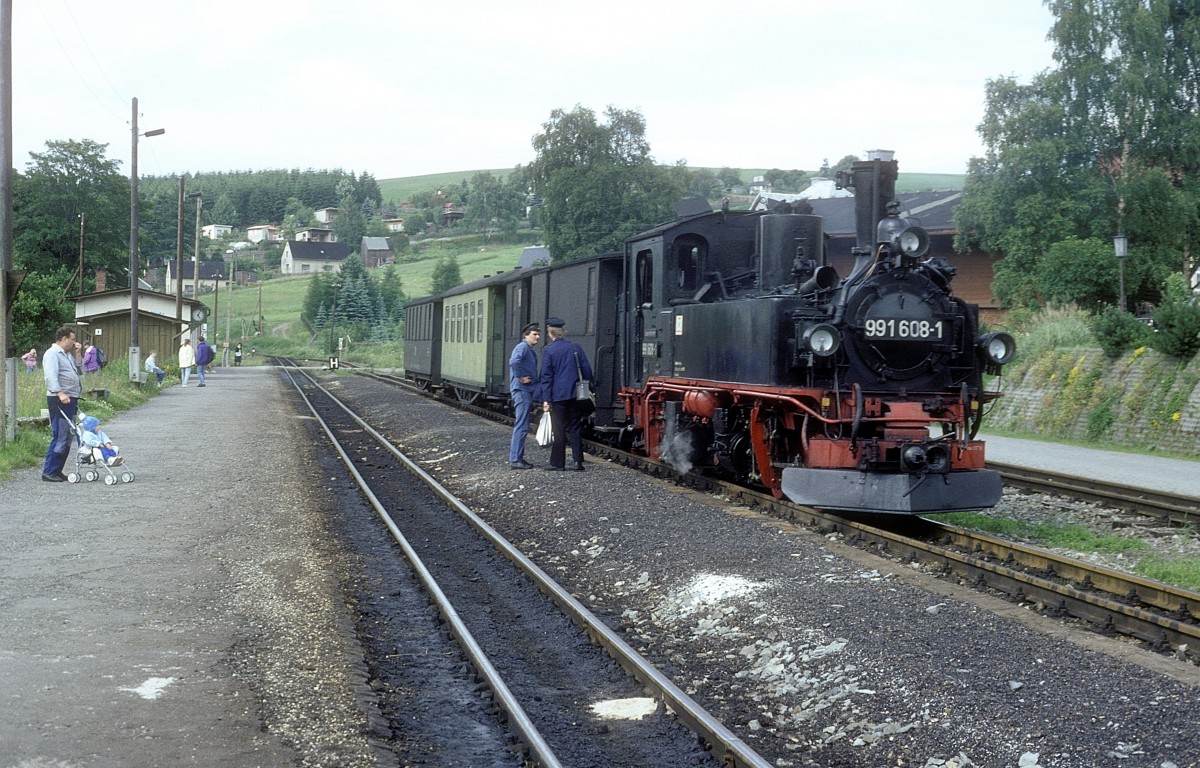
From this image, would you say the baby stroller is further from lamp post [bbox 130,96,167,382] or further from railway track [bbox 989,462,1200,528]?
lamp post [bbox 130,96,167,382]

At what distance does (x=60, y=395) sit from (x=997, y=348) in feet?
32.3

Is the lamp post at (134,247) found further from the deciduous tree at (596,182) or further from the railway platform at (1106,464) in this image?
the deciduous tree at (596,182)

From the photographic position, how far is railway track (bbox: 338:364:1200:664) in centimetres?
663

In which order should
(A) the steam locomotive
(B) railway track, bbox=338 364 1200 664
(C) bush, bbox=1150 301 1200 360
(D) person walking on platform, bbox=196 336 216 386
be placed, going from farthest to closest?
(D) person walking on platform, bbox=196 336 216 386, (C) bush, bbox=1150 301 1200 360, (A) the steam locomotive, (B) railway track, bbox=338 364 1200 664

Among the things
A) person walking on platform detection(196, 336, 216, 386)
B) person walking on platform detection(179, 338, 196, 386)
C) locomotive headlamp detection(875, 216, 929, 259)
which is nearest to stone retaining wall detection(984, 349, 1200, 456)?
locomotive headlamp detection(875, 216, 929, 259)

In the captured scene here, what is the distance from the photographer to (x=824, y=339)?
991cm

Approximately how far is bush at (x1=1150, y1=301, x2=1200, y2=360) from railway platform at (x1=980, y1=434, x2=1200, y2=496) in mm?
1949

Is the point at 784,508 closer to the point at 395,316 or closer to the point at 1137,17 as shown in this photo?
the point at 1137,17

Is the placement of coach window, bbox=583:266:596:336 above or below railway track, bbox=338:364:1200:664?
above

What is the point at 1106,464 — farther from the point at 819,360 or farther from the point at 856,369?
the point at 819,360

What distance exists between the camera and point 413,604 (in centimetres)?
806

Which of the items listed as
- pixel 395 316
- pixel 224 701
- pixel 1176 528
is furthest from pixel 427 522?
pixel 395 316

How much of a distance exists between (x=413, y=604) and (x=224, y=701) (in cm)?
261

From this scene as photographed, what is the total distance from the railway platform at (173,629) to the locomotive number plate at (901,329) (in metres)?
4.87
